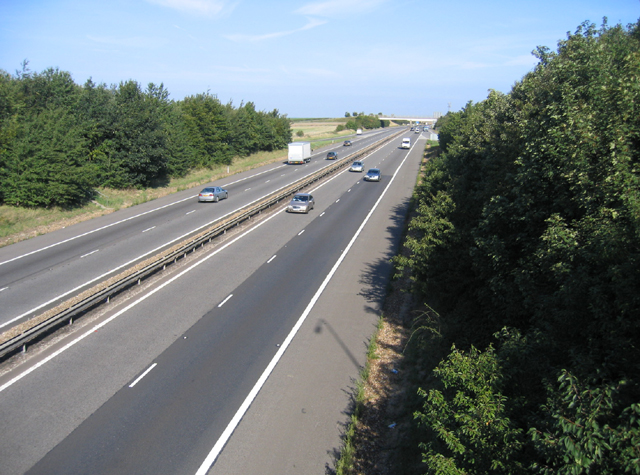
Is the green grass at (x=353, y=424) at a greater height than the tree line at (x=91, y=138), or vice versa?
the tree line at (x=91, y=138)

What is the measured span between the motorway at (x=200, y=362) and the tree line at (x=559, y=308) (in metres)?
3.48

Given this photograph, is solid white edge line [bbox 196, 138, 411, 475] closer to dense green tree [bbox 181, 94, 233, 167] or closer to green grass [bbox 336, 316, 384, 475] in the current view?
green grass [bbox 336, 316, 384, 475]

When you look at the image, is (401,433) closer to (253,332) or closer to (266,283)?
(253,332)

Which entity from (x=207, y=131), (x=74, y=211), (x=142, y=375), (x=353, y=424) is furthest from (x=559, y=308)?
(x=207, y=131)

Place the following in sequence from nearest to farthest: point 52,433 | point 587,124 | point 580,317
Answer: point 580,317 → point 587,124 → point 52,433

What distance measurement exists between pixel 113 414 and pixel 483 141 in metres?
17.9

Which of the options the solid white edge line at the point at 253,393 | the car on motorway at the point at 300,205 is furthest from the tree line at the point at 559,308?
the car on motorway at the point at 300,205

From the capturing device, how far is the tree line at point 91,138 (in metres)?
30.0

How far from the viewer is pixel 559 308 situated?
283 inches

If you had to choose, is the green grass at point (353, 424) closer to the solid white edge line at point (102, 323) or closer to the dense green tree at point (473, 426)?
the dense green tree at point (473, 426)

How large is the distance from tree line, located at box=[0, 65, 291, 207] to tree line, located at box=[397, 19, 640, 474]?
101 ft

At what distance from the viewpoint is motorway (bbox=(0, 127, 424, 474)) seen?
9.02 metres

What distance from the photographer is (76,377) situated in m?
11.4

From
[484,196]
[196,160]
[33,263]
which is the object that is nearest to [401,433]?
[484,196]
